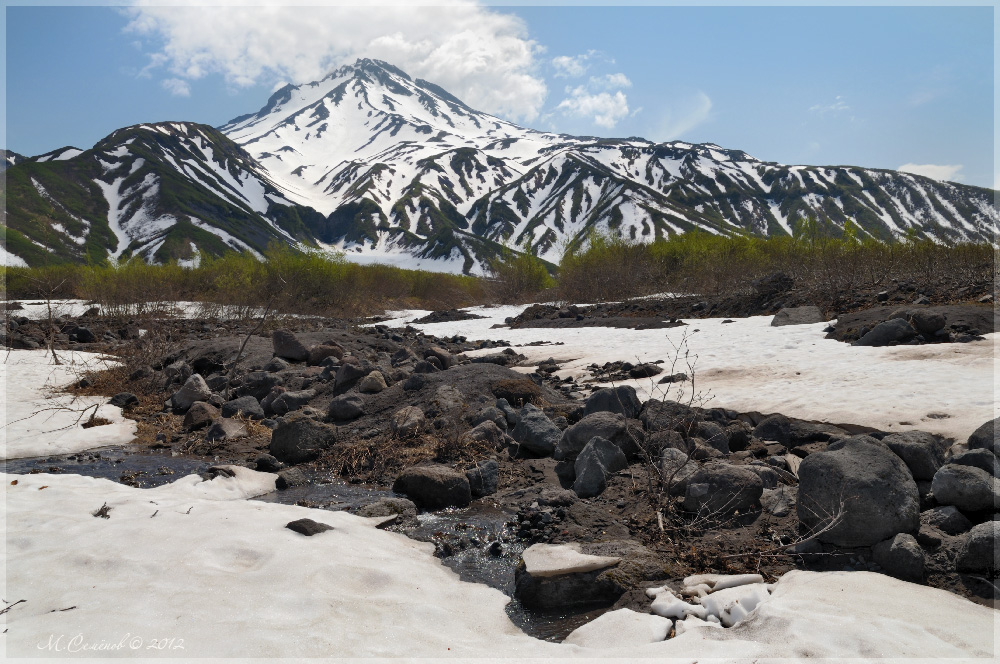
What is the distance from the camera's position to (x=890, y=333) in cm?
1021

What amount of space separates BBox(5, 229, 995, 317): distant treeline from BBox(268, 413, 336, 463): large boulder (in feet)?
45.4

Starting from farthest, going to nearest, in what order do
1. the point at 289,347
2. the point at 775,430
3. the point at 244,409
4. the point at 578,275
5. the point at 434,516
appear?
the point at 578,275 → the point at 289,347 → the point at 244,409 → the point at 775,430 → the point at 434,516

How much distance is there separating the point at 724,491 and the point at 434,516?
2767 mm

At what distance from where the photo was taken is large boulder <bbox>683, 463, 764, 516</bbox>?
14.7 ft

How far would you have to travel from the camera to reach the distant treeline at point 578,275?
17.8 m

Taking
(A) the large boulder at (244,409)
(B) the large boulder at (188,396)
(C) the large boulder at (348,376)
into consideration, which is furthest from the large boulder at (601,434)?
(B) the large boulder at (188,396)

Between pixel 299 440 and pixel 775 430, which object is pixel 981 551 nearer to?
pixel 775 430

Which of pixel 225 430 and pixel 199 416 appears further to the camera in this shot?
pixel 199 416

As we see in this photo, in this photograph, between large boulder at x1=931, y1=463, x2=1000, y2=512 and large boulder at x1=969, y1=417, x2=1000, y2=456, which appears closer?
large boulder at x1=931, y1=463, x2=1000, y2=512

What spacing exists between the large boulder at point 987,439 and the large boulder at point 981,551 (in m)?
1.55

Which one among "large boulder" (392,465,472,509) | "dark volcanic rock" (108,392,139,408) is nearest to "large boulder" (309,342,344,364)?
"dark volcanic rock" (108,392,139,408)

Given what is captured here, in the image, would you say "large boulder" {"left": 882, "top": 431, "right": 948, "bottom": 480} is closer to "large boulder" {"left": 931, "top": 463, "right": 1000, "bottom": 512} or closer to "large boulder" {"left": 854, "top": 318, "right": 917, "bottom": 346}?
"large boulder" {"left": 931, "top": 463, "right": 1000, "bottom": 512}

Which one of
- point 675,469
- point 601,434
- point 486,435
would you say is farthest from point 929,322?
point 486,435

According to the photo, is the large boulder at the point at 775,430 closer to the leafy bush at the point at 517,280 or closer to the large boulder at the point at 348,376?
the large boulder at the point at 348,376
